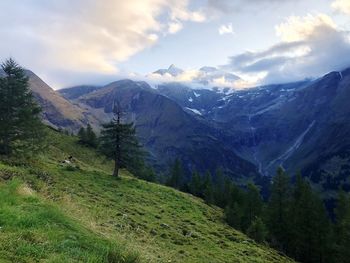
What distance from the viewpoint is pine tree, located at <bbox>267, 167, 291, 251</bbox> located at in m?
75.5

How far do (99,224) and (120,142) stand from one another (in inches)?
1850

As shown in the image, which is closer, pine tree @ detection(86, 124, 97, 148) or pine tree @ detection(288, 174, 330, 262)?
pine tree @ detection(288, 174, 330, 262)

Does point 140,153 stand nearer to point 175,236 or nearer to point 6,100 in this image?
point 6,100

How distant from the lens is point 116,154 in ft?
204

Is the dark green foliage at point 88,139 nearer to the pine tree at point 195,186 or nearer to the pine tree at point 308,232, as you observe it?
the pine tree at point 195,186

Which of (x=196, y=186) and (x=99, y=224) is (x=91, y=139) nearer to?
(x=196, y=186)

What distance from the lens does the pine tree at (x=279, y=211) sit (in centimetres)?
7550

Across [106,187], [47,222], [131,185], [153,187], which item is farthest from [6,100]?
[47,222]

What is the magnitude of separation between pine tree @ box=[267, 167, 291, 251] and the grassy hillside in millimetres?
31521

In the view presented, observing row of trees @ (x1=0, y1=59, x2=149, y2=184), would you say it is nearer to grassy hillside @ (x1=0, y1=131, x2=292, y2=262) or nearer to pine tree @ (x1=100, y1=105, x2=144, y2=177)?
grassy hillside @ (x1=0, y1=131, x2=292, y2=262)

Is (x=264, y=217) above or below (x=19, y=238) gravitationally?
below

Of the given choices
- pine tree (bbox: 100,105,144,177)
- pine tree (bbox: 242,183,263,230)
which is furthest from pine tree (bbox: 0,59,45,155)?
pine tree (bbox: 242,183,263,230)

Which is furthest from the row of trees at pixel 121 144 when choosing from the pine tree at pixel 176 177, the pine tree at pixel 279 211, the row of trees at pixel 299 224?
the pine tree at pixel 176 177

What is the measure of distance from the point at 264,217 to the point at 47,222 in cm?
7613
